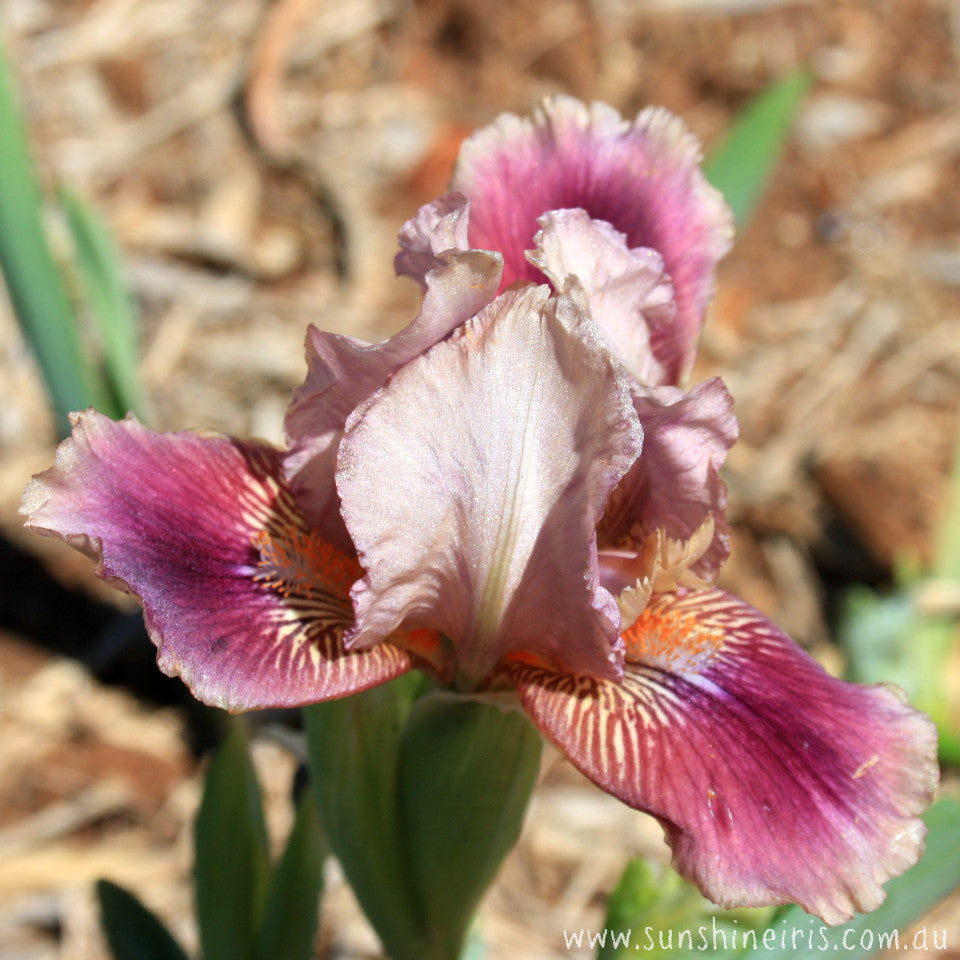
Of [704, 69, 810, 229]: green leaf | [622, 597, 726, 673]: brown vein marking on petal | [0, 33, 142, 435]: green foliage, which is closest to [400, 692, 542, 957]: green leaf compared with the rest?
[622, 597, 726, 673]: brown vein marking on petal

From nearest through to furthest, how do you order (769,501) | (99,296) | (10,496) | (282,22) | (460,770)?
(460,770) → (99,296) → (10,496) → (769,501) → (282,22)

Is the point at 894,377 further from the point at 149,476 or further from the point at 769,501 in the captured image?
the point at 149,476

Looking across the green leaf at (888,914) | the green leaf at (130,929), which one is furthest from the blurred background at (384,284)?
the green leaf at (888,914)

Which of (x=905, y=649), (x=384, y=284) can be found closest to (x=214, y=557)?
(x=905, y=649)

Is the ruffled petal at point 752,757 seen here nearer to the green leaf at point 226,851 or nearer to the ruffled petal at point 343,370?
the ruffled petal at point 343,370

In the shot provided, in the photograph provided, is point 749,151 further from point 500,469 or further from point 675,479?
point 500,469

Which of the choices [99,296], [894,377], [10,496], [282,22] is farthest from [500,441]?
[282,22]
